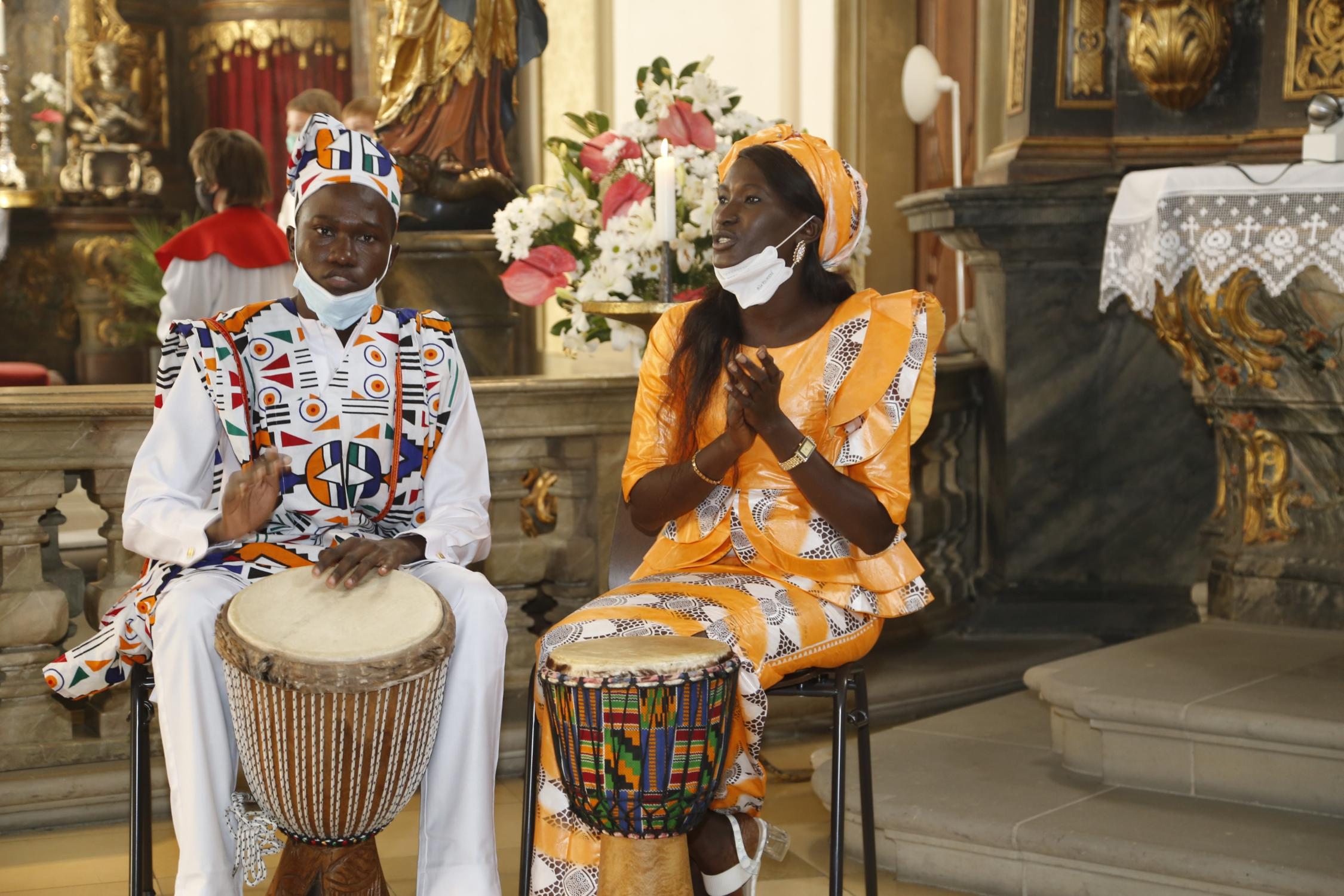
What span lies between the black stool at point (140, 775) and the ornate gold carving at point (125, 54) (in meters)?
12.2

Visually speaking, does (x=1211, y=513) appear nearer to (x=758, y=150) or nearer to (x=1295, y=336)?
(x=1295, y=336)

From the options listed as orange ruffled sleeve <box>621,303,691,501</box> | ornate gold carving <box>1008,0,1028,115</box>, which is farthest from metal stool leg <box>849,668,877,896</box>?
ornate gold carving <box>1008,0,1028,115</box>

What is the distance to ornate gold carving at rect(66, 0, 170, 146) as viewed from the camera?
13898mm

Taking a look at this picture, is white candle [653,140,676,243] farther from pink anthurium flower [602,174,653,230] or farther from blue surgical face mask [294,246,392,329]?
blue surgical face mask [294,246,392,329]

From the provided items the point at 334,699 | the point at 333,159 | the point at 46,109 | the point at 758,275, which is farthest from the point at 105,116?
the point at 334,699

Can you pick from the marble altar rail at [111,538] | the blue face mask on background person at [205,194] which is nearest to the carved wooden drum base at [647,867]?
the marble altar rail at [111,538]

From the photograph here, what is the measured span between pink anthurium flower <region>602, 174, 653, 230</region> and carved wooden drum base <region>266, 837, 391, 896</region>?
7.06 ft

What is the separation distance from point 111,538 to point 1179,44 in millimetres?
3810

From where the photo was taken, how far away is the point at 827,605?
307cm

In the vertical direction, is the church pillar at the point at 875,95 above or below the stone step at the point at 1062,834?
above

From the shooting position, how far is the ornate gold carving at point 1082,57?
18.4 feet

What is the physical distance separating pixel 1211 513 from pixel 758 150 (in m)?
2.93

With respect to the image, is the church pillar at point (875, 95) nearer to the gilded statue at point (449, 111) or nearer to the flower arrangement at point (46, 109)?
the gilded statue at point (449, 111)

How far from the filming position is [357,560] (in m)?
2.79
